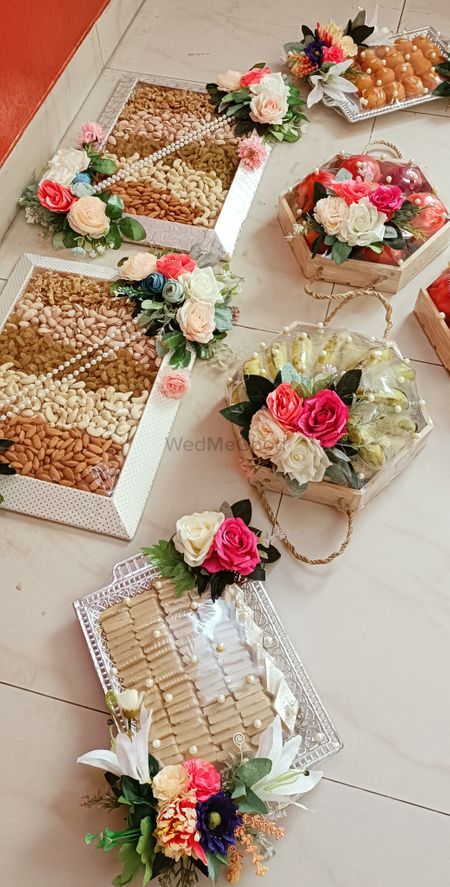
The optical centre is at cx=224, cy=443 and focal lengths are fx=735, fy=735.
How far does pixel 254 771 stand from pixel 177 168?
1.55m

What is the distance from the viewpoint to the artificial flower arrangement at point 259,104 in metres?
2.08

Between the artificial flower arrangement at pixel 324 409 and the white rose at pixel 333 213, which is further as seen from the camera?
the white rose at pixel 333 213

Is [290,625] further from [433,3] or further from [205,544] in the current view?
[433,3]

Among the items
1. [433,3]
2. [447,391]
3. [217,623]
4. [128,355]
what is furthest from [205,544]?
[433,3]

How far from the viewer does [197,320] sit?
1.70 m

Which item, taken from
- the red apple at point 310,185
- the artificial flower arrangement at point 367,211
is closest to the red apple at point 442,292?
the artificial flower arrangement at point 367,211

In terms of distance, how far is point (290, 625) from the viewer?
1.48 metres

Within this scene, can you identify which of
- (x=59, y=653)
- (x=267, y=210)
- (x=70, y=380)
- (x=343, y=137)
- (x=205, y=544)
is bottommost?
(x=59, y=653)

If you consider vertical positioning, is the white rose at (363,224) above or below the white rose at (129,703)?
above

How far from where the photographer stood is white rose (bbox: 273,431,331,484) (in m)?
1.37

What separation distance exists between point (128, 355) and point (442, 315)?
74 cm

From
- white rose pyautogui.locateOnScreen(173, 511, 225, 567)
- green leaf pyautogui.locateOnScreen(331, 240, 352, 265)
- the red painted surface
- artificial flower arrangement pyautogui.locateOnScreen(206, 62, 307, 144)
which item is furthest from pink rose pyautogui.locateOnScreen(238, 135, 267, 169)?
white rose pyautogui.locateOnScreen(173, 511, 225, 567)

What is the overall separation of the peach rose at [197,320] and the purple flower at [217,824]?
3.22 feet

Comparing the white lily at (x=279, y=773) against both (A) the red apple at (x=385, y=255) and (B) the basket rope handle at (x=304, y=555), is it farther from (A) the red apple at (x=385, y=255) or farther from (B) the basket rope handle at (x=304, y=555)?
(A) the red apple at (x=385, y=255)
